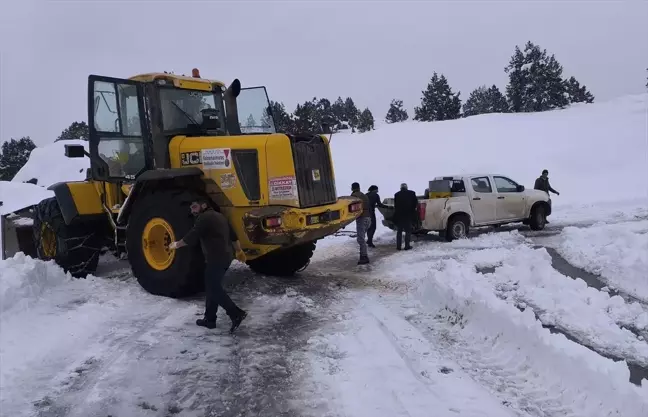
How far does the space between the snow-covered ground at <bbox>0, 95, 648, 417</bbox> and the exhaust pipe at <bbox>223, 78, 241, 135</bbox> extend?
262 cm

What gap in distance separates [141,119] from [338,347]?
15.7ft

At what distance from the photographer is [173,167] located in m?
7.88

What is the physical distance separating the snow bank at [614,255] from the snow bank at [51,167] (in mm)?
28800

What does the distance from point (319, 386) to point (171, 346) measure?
1.88 m

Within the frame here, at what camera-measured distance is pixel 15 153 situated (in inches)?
2392

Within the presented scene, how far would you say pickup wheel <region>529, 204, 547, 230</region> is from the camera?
15070mm

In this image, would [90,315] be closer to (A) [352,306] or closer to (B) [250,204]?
(B) [250,204]

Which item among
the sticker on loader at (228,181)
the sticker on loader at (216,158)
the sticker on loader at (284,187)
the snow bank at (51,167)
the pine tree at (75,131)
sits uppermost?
the pine tree at (75,131)

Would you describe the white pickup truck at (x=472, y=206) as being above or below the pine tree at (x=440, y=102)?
below

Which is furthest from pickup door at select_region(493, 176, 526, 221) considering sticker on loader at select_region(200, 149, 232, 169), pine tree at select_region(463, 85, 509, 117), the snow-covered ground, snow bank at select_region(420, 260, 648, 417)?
pine tree at select_region(463, 85, 509, 117)

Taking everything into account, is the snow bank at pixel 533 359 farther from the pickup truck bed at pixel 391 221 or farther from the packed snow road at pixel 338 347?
the pickup truck bed at pixel 391 221

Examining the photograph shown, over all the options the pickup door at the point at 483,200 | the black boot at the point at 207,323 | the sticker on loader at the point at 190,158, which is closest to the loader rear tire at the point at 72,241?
the sticker on loader at the point at 190,158

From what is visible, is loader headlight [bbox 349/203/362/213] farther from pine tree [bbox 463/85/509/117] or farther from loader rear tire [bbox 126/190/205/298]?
pine tree [bbox 463/85/509/117]

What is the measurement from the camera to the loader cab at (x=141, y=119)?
7879mm
